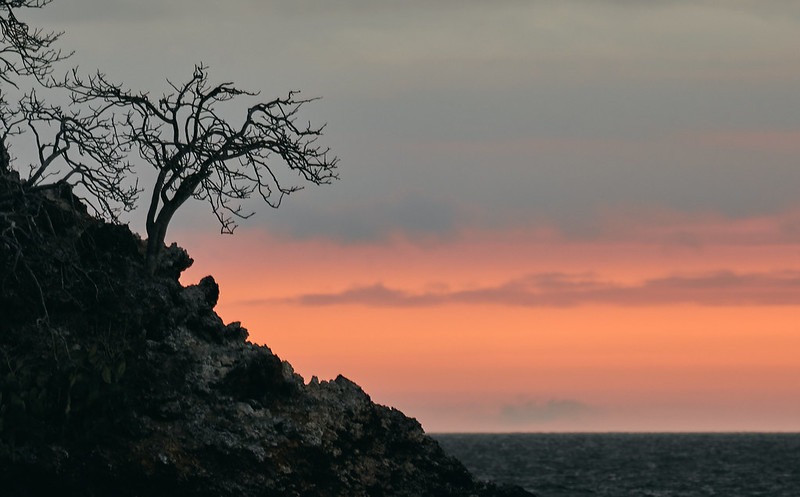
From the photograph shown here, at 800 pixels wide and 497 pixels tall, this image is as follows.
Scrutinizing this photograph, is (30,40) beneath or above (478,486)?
above

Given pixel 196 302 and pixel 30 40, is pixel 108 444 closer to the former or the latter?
pixel 196 302

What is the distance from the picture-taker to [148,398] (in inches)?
1072

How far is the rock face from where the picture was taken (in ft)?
85.6

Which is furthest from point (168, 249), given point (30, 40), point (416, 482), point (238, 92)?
point (416, 482)

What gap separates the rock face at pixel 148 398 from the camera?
26.1m

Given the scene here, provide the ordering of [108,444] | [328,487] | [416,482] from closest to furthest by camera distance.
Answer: [108,444], [328,487], [416,482]

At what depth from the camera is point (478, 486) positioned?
31.6 metres

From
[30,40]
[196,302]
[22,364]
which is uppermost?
[30,40]

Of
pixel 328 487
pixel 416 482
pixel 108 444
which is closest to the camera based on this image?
pixel 108 444

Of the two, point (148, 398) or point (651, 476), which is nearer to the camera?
point (148, 398)

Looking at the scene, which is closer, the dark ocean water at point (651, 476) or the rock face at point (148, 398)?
the rock face at point (148, 398)

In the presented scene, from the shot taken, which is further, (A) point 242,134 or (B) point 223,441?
(A) point 242,134

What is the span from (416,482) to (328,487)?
2.83 metres

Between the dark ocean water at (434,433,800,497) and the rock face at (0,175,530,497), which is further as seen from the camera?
the dark ocean water at (434,433,800,497)
